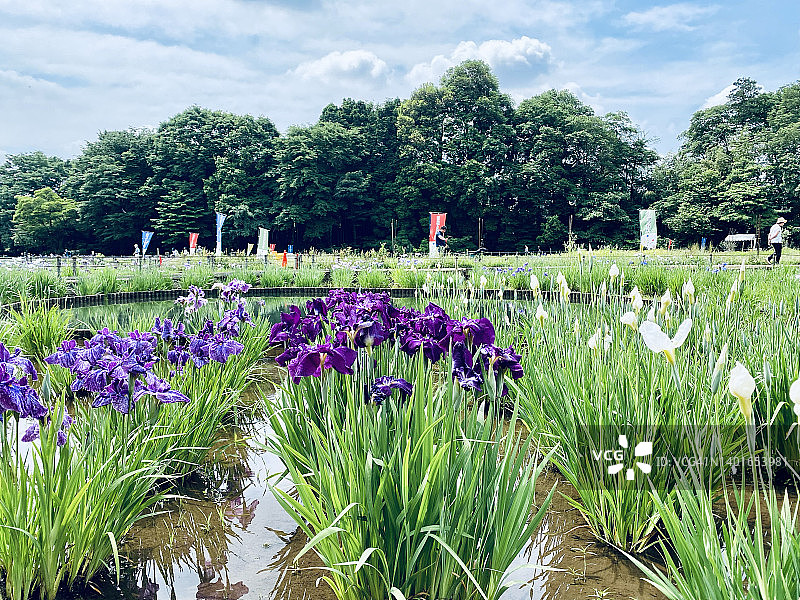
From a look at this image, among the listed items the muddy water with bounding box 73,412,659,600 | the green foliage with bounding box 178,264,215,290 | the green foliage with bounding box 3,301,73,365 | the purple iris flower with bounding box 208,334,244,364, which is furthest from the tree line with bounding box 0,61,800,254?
the muddy water with bounding box 73,412,659,600

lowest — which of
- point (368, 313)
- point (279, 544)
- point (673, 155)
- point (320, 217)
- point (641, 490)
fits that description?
point (279, 544)

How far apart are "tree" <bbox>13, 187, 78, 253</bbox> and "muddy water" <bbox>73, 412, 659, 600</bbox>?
43.0m

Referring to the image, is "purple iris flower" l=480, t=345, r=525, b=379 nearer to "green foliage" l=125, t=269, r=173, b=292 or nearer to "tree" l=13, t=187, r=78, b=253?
"green foliage" l=125, t=269, r=173, b=292

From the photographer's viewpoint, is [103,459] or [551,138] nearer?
[103,459]

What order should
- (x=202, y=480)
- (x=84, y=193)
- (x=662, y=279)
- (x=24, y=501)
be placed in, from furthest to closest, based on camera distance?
(x=84, y=193) → (x=662, y=279) → (x=202, y=480) → (x=24, y=501)

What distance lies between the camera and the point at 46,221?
133 ft

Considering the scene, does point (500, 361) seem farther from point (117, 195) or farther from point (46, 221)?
point (46, 221)

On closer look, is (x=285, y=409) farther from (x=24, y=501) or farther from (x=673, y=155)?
(x=673, y=155)

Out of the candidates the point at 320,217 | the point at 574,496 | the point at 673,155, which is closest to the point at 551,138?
the point at 673,155

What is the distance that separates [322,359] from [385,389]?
27cm

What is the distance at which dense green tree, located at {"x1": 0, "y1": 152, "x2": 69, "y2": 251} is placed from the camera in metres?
46.0

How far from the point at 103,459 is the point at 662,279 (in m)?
9.47

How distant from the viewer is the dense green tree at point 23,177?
45969mm

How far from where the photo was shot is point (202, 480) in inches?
107
